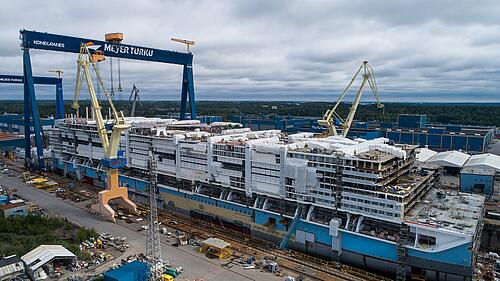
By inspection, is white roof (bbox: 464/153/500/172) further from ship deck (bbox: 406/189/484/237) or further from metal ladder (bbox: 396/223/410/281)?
metal ladder (bbox: 396/223/410/281)

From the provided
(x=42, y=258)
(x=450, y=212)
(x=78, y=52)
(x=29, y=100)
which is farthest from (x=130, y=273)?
(x=29, y=100)

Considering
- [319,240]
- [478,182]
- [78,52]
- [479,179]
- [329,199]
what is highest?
[78,52]

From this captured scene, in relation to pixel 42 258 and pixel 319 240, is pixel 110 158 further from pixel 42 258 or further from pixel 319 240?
pixel 319 240

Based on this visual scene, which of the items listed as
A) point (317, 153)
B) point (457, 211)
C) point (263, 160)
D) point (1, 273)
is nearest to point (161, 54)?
point (263, 160)

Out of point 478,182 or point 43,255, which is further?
point 478,182

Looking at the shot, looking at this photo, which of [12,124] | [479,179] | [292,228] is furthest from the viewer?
[12,124]

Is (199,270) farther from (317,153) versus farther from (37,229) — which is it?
(37,229)

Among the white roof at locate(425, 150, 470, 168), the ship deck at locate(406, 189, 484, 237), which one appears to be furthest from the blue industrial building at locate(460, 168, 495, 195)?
the ship deck at locate(406, 189, 484, 237)
